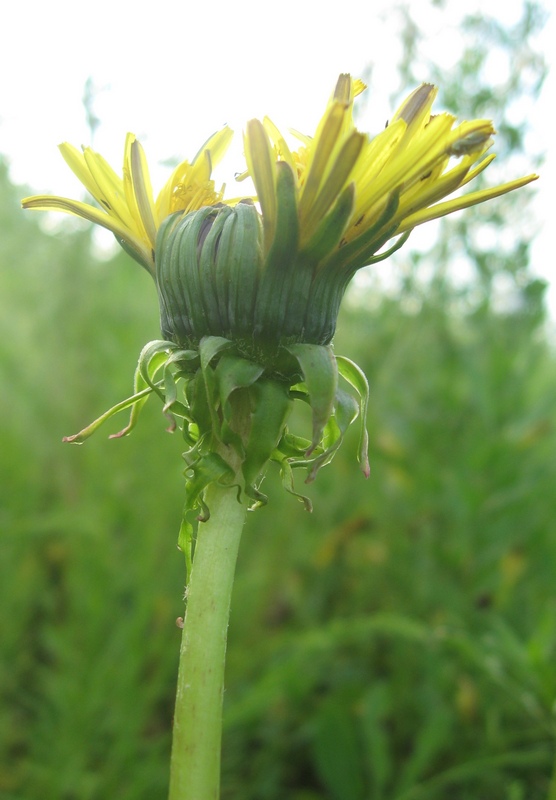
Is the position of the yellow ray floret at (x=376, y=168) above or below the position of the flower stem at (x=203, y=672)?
above

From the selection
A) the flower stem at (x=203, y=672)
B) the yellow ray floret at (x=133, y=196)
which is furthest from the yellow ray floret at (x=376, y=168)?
the flower stem at (x=203, y=672)

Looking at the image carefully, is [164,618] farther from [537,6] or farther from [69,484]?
[537,6]

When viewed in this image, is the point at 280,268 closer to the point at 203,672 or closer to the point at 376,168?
the point at 376,168

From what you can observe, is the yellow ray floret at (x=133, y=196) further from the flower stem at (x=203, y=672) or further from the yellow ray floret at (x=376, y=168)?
the flower stem at (x=203, y=672)

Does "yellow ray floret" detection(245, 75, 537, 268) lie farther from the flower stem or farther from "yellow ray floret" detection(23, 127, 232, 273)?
the flower stem

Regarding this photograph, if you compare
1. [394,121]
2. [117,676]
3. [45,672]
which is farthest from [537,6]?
[45,672]

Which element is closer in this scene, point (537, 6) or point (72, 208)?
point (72, 208)

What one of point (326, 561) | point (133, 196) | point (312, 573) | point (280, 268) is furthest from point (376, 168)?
point (312, 573)
